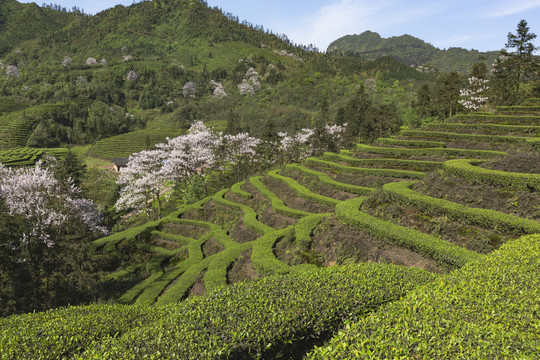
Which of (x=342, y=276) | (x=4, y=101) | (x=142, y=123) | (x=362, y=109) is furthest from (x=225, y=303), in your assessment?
(x=4, y=101)

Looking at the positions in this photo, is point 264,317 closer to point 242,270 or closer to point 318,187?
point 242,270

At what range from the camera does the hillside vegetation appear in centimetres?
631

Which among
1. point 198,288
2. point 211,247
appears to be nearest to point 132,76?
point 211,247

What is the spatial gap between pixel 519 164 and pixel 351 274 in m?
16.5

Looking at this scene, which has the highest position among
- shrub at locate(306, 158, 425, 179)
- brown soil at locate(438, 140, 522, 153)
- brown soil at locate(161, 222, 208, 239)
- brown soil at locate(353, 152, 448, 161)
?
brown soil at locate(438, 140, 522, 153)

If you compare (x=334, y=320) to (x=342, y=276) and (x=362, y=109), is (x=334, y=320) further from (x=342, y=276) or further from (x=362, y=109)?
(x=362, y=109)

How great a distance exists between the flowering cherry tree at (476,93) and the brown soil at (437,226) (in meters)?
48.8

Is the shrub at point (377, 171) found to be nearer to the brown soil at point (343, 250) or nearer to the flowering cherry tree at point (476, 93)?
the brown soil at point (343, 250)

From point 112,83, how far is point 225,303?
188081 mm

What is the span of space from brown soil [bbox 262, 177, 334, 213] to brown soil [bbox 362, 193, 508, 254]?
7.21 m

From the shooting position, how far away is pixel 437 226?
1541 centimetres

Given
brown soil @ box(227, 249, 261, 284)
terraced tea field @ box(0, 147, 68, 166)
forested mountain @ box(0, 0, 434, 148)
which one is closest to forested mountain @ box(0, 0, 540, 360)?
brown soil @ box(227, 249, 261, 284)

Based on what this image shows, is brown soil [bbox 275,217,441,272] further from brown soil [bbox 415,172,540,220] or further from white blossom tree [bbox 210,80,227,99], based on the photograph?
white blossom tree [bbox 210,80,227,99]

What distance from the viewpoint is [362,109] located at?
212ft
